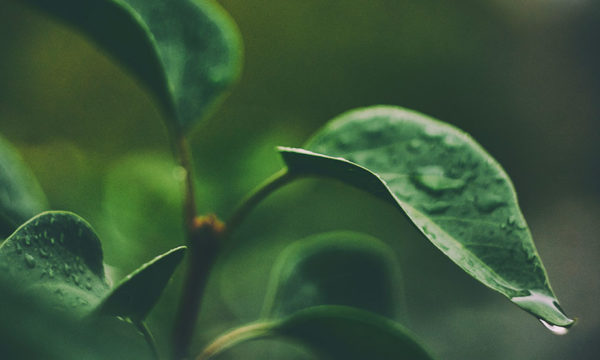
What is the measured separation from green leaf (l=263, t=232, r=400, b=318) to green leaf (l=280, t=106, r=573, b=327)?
0.23 meters

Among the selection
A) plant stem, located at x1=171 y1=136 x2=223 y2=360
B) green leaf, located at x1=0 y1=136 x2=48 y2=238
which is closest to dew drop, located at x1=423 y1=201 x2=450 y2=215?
plant stem, located at x1=171 y1=136 x2=223 y2=360

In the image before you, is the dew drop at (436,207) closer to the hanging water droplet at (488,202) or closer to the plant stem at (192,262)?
the hanging water droplet at (488,202)

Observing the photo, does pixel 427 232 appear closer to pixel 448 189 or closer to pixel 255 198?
pixel 448 189

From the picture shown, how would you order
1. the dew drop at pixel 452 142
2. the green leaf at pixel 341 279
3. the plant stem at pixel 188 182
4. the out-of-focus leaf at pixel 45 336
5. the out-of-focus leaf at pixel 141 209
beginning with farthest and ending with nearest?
the out-of-focus leaf at pixel 141 209 < the green leaf at pixel 341 279 < the plant stem at pixel 188 182 < the dew drop at pixel 452 142 < the out-of-focus leaf at pixel 45 336

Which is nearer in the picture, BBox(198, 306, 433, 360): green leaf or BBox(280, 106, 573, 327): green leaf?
BBox(280, 106, 573, 327): green leaf

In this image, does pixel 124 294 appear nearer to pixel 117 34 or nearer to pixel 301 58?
pixel 117 34

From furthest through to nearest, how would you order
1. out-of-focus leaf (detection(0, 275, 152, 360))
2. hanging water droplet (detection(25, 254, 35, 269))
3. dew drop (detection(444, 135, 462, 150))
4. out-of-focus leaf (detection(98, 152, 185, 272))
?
A: 1. out-of-focus leaf (detection(98, 152, 185, 272))
2. dew drop (detection(444, 135, 462, 150))
3. hanging water droplet (detection(25, 254, 35, 269))
4. out-of-focus leaf (detection(0, 275, 152, 360))

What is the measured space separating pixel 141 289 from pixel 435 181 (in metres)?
0.26

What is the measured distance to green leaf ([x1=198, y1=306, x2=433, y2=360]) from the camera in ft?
1.61

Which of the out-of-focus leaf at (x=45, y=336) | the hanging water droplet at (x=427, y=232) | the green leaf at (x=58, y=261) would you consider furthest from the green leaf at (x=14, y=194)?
the hanging water droplet at (x=427, y=232)

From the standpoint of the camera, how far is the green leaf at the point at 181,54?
46 cm

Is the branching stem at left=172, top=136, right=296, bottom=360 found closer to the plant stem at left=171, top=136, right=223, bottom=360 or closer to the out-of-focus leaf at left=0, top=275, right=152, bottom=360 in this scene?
the plant stem at left=171, top=136, right=223, bottom=360

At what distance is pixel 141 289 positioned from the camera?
0.38m

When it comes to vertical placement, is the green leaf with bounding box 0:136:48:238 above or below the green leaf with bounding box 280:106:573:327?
below
